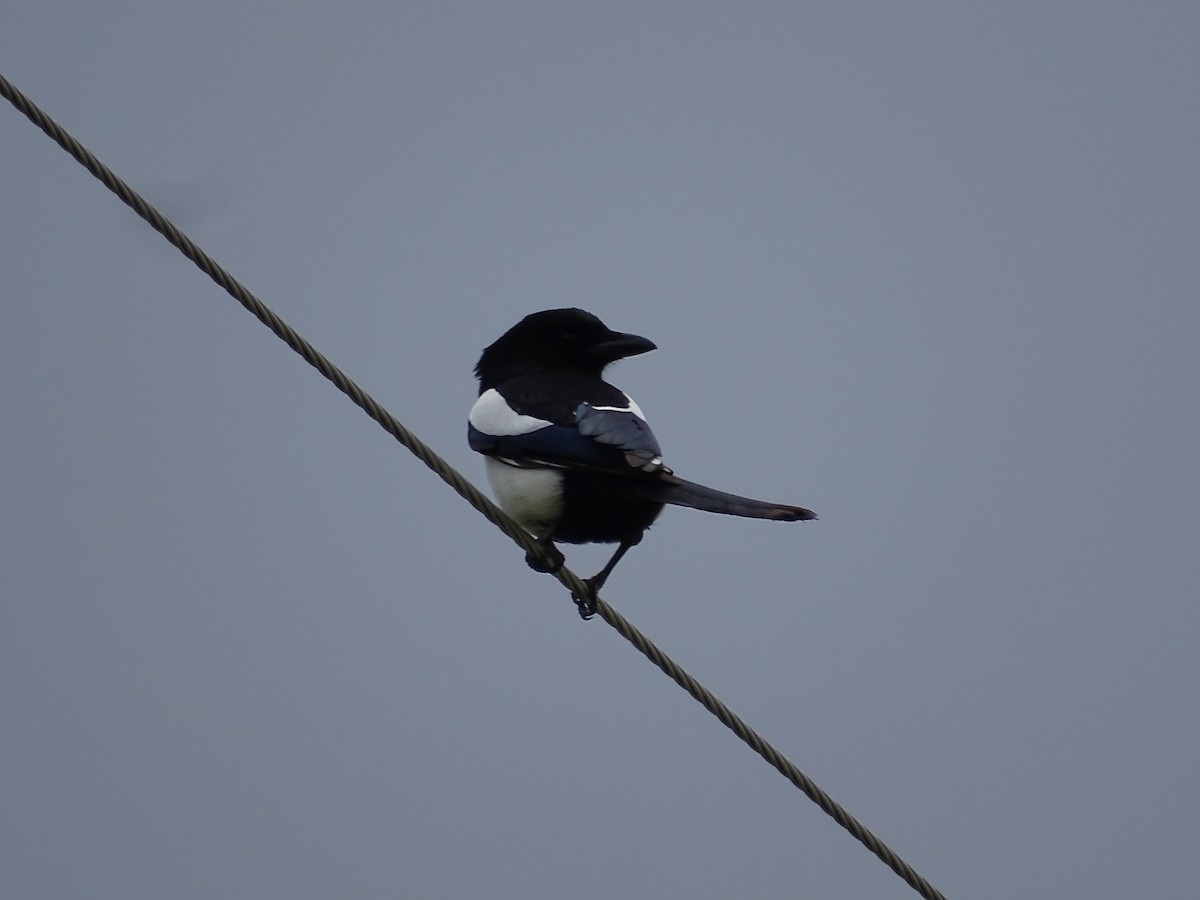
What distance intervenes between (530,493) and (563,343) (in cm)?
97

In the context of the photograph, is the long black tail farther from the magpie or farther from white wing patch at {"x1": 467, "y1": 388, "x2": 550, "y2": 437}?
white wing patch at {"x1": 467, "y1": 388, "x2": 550, "y2": 437}

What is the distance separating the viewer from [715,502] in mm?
3959

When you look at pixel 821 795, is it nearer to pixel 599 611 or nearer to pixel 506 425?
pixel 599 611

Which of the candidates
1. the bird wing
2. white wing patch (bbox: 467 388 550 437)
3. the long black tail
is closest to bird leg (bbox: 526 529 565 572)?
the bird wing

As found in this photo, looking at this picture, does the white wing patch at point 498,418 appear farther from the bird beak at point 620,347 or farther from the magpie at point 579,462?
the bird beak at point 620,347

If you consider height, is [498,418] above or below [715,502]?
above

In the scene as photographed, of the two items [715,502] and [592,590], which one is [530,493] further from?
[715,502]

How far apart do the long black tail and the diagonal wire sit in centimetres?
38

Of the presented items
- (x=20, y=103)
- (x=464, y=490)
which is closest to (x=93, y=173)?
(x=20, y=103)

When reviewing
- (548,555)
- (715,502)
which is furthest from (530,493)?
(715,502)

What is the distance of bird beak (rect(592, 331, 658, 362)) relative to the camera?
5.39 meters

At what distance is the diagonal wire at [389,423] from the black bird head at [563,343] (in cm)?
161

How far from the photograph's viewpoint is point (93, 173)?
334 centimetres

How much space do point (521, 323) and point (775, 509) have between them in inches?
80.7
